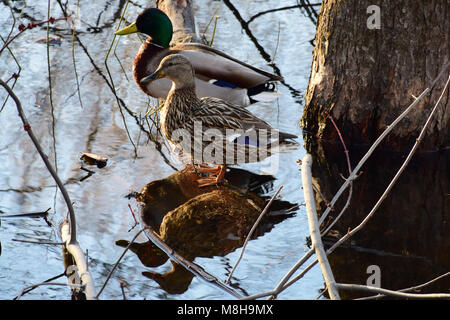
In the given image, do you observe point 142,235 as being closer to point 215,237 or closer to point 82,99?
point 215,237

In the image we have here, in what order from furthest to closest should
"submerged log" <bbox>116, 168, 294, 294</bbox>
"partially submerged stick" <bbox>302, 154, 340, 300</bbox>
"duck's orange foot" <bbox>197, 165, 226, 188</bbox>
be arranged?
1. "duck's orange foot" <bbox>197, 165, 226, 188</bbox>
2. "submerged log" <bbox>116, 168, 294, 294</bbox>
3. "partially submerged stick" <bbox>302, 154, 340, 300</bbox>

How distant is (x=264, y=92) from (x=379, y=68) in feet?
3.18

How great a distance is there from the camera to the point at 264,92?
5121 mm

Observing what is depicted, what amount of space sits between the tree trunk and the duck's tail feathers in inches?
14.0

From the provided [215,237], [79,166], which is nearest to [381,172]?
[215,237]

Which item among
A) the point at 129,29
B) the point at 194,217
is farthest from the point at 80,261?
the point at 129,29

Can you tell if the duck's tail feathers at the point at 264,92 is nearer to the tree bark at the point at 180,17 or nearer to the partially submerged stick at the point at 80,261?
the tree bark at the point at 180,17

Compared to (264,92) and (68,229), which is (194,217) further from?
(264,92)

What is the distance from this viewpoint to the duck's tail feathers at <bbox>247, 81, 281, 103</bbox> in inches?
201

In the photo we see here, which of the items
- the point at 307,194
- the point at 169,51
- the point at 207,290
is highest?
the point at 169,51

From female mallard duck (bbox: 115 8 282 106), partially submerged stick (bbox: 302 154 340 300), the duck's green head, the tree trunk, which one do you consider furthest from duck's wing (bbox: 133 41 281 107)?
partially submerged stick (bbox: 302 154 340 300)

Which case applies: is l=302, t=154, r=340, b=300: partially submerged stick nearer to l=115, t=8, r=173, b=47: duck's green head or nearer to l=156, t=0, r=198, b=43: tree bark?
l=115, t=8, r=173, b=47: duck's green head

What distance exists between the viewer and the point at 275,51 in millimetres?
6137
